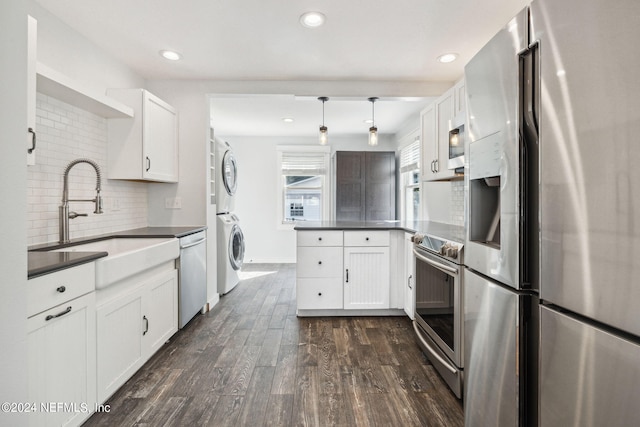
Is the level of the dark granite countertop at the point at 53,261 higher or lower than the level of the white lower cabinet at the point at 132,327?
higher

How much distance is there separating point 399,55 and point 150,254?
8.38 feet

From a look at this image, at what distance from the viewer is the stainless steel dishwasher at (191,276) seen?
269 cm

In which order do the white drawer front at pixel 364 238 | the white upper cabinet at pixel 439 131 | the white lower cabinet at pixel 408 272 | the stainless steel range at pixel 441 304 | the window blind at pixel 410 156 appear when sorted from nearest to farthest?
the stainless steel range at pixel 441 304 → the white upper cabinet at pixel 439 131 → the white lower cabinet at pixel 408 272 → the white drawer front at pixel 364 238 → the window blind at pixel 410 156

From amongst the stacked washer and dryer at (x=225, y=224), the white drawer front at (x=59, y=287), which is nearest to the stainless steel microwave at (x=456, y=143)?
the white drawer front at (x=59, y=287)

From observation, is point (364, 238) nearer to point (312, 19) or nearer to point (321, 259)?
point (321, 259)

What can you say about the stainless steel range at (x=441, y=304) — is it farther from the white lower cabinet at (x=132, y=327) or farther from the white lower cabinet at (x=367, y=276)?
the white lower cabinet at (x=132, y=327)

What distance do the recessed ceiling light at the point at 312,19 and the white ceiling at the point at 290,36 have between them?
5 centimetres

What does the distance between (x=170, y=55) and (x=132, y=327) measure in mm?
2211

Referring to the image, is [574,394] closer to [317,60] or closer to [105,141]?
[317,60]

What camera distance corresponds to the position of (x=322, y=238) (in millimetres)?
3090

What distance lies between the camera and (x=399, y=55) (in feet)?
9.03

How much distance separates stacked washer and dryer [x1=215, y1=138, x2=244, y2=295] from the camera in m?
3.87

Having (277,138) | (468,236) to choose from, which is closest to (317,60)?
(468,236)

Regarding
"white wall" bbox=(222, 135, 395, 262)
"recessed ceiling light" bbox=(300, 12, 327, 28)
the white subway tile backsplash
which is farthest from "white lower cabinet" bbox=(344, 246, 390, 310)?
"white wall" bbox=(222, 135, 395, 262)
